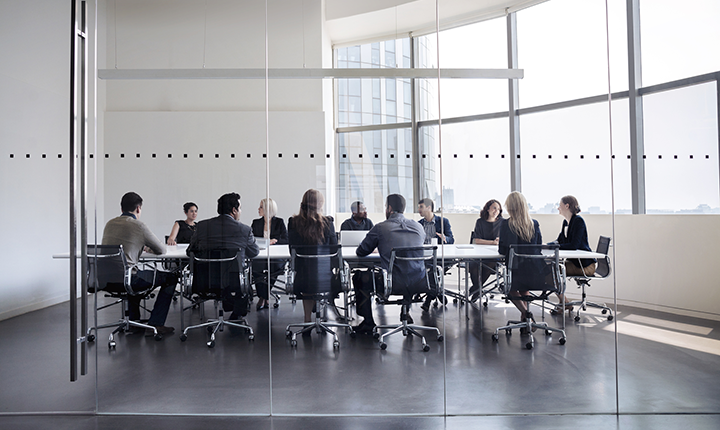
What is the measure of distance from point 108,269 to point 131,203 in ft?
Result: 1.67

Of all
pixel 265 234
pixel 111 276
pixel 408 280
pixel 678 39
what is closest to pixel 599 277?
pixel 408 280

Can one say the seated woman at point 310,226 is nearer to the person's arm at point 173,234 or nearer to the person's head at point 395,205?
the person's head at point 395,205

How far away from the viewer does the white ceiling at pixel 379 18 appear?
301 cm

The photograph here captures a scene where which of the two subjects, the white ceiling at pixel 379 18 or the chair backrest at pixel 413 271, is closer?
the chair backrest at pixel 413 271

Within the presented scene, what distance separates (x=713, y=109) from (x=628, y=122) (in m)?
0.66

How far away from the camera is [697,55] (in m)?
2.99

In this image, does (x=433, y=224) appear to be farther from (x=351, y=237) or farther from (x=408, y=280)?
(x=351, y=237)

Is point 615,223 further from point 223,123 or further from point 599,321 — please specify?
point 223,123

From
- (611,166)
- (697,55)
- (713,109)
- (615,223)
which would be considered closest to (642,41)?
(697,55)

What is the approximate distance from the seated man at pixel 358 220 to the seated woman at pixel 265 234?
46cm

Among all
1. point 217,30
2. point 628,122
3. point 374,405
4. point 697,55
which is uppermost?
point 217,30

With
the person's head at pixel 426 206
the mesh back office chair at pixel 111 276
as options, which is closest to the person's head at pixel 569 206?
the person's head at pixel 426 206

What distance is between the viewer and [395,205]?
2.82 metres

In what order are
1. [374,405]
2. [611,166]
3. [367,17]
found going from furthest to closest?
[367,17] < [611,166] < [374,405]
